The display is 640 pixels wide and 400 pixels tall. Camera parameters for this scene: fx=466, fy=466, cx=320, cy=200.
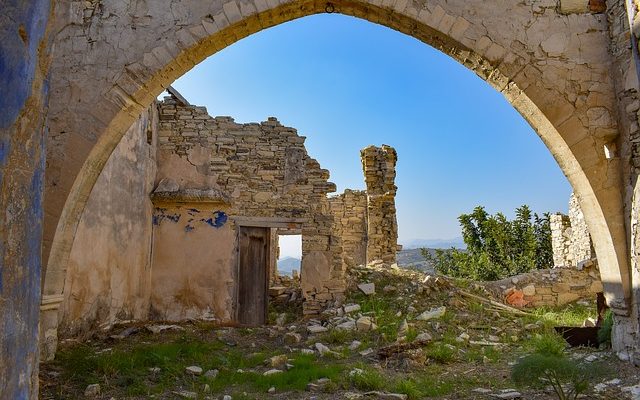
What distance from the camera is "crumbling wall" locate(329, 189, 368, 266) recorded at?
44.6 ft

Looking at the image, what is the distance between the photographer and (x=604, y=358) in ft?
12.2

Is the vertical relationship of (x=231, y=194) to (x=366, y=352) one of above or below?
above

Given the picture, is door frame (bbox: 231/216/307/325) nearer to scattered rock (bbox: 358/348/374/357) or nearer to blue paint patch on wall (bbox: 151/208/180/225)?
blue paint patch on wall (bbox: 151/208/180/225)

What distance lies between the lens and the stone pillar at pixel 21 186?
1.55 metres

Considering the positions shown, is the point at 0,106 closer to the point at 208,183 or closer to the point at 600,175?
the point at 600,175

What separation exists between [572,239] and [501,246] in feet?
6.74

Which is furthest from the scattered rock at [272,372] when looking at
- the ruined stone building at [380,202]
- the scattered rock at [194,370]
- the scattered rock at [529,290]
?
the ruined stone building at [380,202]

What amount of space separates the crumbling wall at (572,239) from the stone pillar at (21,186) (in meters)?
10.0

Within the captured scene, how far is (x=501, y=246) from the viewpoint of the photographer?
12.6 metres

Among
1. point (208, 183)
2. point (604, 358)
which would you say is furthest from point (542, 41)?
point (208, 183)

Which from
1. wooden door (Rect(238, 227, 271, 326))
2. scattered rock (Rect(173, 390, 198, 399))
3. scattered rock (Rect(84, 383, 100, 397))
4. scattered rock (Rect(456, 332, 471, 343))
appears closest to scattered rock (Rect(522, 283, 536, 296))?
scattered rock (Rect(456, 332, 471, 343))

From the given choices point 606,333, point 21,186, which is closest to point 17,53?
point 21,186

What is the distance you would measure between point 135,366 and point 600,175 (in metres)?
4.40

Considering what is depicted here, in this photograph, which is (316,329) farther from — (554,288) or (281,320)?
(554,288)
